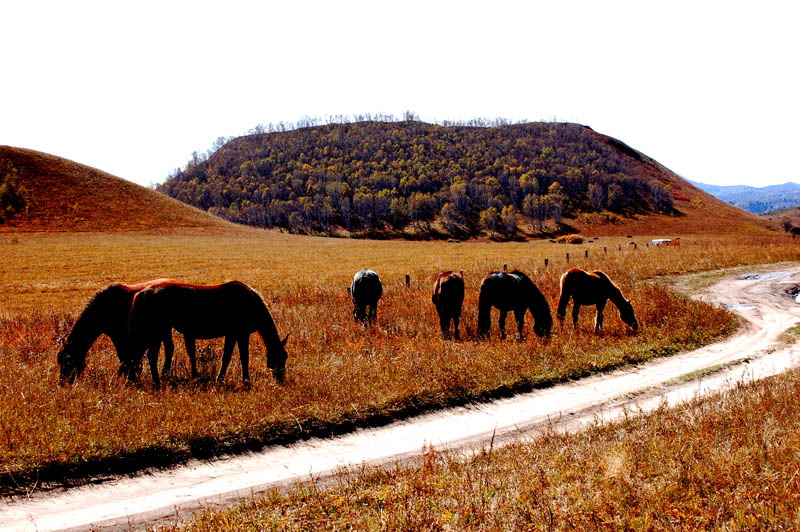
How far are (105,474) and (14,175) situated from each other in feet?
379

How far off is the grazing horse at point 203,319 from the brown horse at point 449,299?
578 cm

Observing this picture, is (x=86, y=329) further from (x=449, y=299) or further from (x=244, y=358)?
(x=449, y=299)

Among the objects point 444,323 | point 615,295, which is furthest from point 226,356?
point 615,295

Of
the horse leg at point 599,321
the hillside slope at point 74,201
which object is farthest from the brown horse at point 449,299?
the hillside slope at point 74,201

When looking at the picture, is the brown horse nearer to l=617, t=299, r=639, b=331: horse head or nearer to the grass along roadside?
l=617, t=299, r=639, b=331: horse head

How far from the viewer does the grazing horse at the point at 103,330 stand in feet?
31.8

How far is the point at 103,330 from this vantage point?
33.2 ft

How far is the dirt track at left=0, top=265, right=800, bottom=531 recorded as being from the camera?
19.0 ft

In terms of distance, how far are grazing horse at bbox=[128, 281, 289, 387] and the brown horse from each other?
5.78 m

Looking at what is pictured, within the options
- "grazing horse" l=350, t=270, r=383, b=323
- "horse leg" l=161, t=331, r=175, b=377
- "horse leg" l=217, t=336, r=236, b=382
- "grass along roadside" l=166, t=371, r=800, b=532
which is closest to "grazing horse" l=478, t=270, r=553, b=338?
"grazing horse" l=350, t=270, r=383, b=323

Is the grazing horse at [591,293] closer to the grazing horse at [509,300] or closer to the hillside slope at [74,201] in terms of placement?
the grazing horse at [509,300]

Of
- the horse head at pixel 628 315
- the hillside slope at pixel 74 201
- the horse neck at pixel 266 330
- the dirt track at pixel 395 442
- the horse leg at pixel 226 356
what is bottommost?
the dirt track at pixel 395 442

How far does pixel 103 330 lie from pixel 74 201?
100m

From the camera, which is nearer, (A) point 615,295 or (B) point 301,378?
(B) point 301,378
